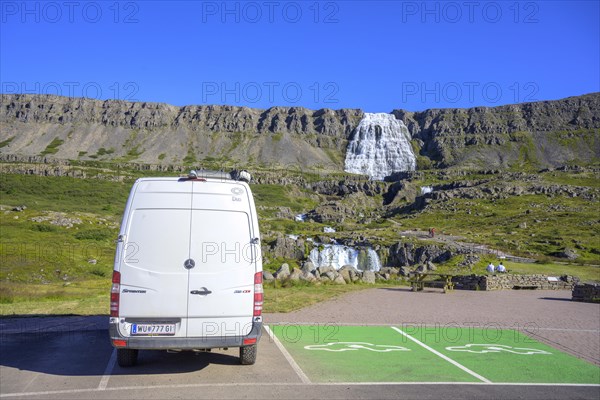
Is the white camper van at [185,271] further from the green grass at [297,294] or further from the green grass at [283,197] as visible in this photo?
the green grass at [283,197]

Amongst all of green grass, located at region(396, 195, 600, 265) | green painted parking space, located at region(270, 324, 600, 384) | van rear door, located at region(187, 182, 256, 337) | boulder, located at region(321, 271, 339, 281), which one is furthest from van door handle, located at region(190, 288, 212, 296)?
green grass, located at region(396, 195, 600, 265)

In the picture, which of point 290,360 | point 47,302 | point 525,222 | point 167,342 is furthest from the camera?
point 525,222

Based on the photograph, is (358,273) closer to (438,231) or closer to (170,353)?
(170,353)

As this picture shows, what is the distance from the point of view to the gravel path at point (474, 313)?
44.9ft

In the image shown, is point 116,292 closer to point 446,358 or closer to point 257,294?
point 257,294

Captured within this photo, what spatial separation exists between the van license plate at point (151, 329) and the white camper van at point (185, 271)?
0.05 ft

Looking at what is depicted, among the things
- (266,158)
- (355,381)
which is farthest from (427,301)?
(266,158)

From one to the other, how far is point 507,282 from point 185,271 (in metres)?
22.8

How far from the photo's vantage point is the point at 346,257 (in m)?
60.9

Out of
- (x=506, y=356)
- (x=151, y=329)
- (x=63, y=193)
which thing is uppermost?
(x=63, y=193)

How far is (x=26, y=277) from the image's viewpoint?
97.0 ft

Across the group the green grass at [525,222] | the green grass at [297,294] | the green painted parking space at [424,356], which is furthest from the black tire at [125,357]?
the green grass at [525,222]

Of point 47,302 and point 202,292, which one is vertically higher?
point 202,292

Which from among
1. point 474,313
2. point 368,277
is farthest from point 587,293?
point 368,277
